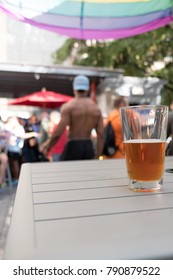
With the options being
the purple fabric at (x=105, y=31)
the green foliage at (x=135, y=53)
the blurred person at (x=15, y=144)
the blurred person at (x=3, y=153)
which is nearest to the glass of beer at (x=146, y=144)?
the purple fabric at (x=105, y=31)

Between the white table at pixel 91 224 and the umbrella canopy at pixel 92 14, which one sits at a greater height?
the umbrella canopy at pixel 92 14

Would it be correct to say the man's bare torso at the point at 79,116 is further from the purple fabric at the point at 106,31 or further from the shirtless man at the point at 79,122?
the purple fabric at the point at 106,31

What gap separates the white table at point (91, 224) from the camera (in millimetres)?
403

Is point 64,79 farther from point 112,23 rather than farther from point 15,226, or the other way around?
point 15,226

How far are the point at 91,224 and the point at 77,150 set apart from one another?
2484 millimetres

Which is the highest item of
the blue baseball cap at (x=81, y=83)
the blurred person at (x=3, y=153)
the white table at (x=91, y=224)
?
the blue baseball cap at (x=81, y=83)

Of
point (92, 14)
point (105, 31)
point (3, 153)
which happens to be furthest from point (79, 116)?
point (3, 153)

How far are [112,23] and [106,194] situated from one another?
9.94 ft

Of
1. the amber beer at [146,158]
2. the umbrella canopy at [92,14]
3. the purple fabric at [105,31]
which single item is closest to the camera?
the amber beer at [146,158]

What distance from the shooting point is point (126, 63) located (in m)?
9.17

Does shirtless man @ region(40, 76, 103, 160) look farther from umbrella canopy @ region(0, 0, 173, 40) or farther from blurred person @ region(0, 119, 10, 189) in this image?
blurred person @ region(0, 119, 10, 189)

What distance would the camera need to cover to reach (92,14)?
322cm

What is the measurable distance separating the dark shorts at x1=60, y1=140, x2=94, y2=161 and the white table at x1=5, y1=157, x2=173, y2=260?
7.03 feet
